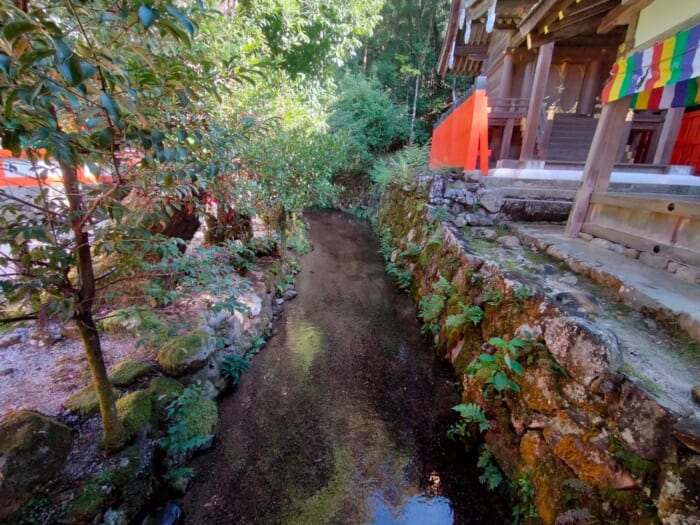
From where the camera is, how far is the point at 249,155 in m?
4.45

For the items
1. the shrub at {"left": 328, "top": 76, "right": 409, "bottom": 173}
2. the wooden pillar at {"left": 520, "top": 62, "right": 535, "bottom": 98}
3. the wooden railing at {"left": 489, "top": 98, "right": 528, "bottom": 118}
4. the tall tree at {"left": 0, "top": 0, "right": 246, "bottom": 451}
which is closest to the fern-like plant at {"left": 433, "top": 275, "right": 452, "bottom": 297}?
the tall tree at {"left": 0, "top": 0, "right": 246, "bottom": 451}

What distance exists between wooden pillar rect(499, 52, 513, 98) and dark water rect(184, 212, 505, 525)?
7.25 meters

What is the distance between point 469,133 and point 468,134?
0.39ft

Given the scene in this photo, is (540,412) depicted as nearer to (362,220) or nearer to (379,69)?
(362,220)

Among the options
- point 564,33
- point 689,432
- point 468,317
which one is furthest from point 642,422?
point 564,33

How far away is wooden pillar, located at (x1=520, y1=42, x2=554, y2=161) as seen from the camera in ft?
20.7

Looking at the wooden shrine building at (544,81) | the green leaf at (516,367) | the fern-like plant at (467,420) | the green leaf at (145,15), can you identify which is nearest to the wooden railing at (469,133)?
the wooden shrine building at (544,81)

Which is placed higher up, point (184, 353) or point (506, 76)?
point (506, 76)

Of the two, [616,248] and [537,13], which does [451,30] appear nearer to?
[537,13]

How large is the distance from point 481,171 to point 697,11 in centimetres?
373

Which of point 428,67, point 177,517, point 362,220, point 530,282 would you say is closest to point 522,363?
point 530,282

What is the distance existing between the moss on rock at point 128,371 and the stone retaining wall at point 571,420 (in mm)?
3365

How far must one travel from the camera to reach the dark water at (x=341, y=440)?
268cm

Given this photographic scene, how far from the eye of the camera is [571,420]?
94.7 inches
